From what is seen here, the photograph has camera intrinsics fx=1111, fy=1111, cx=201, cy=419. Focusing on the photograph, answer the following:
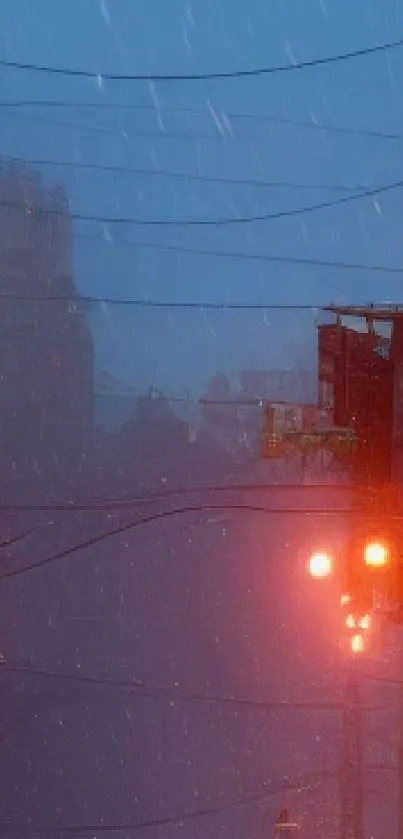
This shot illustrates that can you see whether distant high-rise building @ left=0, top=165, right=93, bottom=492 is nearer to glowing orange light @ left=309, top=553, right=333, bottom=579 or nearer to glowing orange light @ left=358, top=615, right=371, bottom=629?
glowing orange light @ left=358, top=615, right=371, bottom=629

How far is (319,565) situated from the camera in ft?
37.1

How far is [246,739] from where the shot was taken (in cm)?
3122

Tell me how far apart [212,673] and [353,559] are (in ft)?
85.9

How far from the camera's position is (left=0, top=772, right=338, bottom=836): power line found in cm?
2565

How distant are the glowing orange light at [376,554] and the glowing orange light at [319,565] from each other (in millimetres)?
422

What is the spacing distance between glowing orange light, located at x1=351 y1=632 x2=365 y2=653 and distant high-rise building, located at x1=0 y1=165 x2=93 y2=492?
2882 centimetres

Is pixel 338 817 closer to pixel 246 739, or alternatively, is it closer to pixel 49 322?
pixel 246 739

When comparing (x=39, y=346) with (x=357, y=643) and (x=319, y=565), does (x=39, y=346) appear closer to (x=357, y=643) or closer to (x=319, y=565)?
(x=357, y=643)

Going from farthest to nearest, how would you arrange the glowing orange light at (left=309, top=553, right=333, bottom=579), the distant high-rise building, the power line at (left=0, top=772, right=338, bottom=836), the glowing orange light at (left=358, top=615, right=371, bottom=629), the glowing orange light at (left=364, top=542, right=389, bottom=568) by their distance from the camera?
the distant high-rise building, the power line at (left=0, top=772, right=338, bottom=836), the glowing orange light at (left=358, top=615, right=371, bottom=629), the glowing orange light at (left=364, top=542, right=389, bottom=568), the glowing orange light at (left=309, top=553, right=333, bottom=579)

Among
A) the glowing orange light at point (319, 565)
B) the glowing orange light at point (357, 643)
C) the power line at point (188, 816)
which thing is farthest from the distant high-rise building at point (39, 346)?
the glowing orange light at point (319, 565)

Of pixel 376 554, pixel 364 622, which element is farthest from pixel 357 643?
pixel 376 554

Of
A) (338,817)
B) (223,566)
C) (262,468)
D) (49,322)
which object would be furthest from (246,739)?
(49,322)

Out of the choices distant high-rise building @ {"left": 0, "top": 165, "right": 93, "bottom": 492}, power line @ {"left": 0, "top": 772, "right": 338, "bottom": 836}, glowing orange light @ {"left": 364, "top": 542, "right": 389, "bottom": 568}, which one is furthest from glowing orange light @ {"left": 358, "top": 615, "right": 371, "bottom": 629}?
distant high-rise building @ {"left": 0, "top": 165, "right": 93, "bottom": 492}

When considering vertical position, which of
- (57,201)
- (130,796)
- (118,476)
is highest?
(57,201)
